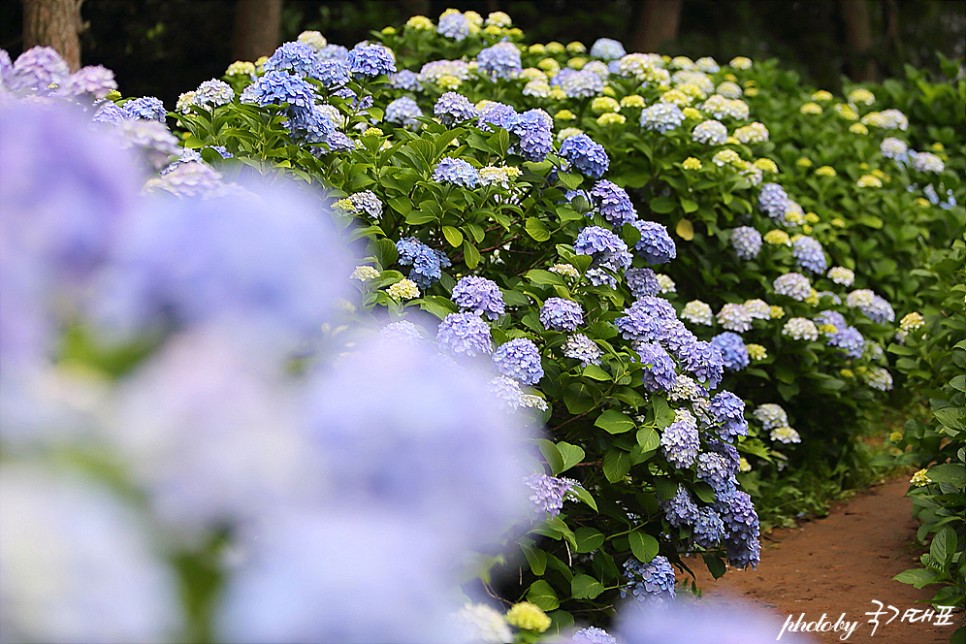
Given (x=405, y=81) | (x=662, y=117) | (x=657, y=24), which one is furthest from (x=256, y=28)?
(x=662, y=117)

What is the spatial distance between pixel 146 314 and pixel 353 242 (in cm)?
222

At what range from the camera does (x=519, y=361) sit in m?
2.45

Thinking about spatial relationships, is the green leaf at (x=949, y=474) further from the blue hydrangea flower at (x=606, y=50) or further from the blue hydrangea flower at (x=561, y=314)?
the blue hydrangea flower at (x=606, y=50)

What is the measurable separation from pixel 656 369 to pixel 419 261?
687 mm

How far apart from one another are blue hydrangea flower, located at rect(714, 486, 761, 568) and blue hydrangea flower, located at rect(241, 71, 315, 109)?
1.57 meters

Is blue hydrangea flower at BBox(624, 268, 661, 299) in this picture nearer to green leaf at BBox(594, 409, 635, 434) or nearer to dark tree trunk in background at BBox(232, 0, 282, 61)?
green leaf at BBox(594, 409, 635, 434)

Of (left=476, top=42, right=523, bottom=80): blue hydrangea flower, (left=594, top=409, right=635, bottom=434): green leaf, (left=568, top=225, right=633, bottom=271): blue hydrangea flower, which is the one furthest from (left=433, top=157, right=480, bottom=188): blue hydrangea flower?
(left=476, top=42, right=523, bottom=80): blue hydrangea flower

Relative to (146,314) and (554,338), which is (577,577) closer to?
(554,338)

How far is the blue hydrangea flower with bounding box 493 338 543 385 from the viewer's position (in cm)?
244

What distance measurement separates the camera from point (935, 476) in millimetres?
2998

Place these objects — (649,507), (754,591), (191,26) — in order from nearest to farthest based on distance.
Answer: (649,507)
(754,591)
(191,26)

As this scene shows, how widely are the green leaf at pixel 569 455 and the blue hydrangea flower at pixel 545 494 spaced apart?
67 millimetres

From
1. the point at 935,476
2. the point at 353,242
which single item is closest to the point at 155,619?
the point at 353,242

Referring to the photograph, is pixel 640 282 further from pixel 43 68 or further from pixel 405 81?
pixel 43 68
